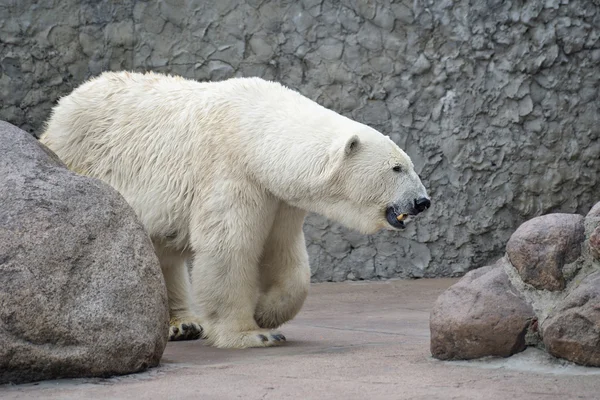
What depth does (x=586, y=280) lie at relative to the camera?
3.88 meters

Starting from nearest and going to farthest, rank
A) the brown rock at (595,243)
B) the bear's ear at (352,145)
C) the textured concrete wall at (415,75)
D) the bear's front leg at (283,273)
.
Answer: the brown rock at (595,243) → the bear's ear at (352,145) → the bear's front leg at (283,273) → the textured concrete wall at (415,75)

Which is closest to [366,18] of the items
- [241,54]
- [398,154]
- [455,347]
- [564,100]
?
[241,54]

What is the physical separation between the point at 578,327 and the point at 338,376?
3.10 feet

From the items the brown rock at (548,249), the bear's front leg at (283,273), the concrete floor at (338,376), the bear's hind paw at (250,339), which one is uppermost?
the brown rock at (548,249)

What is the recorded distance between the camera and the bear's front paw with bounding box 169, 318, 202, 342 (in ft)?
18.4

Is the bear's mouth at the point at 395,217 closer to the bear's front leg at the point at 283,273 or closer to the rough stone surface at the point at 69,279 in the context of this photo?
the bear's front leg at the point at 283,273

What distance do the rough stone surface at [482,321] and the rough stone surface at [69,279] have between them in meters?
1.21

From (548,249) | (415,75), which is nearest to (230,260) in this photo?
(548,249)

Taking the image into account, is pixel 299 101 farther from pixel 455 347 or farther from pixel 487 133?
pixel 487 133

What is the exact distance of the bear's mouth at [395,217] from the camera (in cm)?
505

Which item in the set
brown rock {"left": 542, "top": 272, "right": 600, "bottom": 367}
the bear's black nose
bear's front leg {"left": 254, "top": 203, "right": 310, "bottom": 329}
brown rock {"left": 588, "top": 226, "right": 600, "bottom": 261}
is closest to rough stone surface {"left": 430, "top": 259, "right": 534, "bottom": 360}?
brown rock {"left": 542, "top": 272, "right": 600, "bottom": 367}

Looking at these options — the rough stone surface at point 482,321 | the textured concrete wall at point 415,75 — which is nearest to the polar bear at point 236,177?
the rough stone surface at point 482,321

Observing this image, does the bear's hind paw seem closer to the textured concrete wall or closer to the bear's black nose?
the bear's black nose

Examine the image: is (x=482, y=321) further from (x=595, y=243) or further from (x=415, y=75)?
(x=415, y=75)
